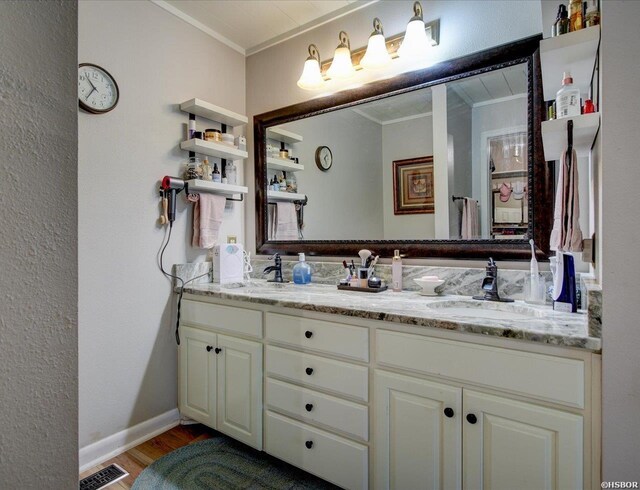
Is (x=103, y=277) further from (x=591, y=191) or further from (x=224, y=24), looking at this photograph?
(x=591, y=191)

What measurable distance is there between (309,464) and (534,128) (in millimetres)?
1774

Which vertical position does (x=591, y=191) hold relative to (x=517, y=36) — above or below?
below

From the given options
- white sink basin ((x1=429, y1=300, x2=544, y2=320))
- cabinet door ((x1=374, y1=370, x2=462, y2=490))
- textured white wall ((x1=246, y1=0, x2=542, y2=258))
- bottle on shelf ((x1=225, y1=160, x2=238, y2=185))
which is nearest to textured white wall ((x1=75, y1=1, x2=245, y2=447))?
bottle on shelf ((x1=225, y1=160, x2=238, y2=185))

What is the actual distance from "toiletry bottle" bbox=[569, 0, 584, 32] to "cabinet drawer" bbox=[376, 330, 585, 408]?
3.40 feet

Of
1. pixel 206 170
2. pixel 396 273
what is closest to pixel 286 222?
pixel 206 170

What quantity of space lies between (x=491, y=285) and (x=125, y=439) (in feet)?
6.70

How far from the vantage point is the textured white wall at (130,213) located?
5.96 ft

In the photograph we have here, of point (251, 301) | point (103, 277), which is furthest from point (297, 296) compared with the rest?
point (103, 277)

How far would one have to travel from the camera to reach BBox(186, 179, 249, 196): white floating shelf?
2.14 metres

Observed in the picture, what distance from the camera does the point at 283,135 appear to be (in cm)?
245

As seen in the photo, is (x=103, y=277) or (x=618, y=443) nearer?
(x=618, y=443)

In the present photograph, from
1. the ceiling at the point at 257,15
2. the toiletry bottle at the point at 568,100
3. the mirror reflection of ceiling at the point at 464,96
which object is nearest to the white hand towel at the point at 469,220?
the mirror reflection of ceiling at the point at 464,96

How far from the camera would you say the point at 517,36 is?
64.4 inches

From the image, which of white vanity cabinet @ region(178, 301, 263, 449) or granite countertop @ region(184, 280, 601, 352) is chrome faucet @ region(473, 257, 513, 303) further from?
white vanity cabinet @ region(178, 301, 263, 449)
